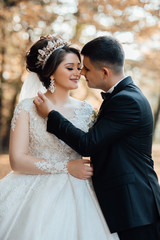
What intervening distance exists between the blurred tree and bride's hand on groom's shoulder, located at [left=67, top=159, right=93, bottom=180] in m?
4.14

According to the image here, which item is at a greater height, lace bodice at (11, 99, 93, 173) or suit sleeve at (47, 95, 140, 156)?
suit sleeve at (47, 95, 140, 156)

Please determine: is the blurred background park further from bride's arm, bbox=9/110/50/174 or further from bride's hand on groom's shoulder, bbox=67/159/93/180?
bride's hand on groom's shoulder, bbox=67/159/93/180

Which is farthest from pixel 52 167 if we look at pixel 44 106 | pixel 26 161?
pixel 44 106

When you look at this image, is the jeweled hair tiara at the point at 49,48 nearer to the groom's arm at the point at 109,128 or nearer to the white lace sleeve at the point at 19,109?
the white lace sleeve at the point at 19,109

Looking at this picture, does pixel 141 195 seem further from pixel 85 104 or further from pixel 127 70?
pixel 127 70

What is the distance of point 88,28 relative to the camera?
24.9 feet

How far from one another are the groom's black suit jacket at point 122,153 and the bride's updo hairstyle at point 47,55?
2.42 ft

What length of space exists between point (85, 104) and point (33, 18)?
4.33m

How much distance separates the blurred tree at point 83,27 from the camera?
605 cm

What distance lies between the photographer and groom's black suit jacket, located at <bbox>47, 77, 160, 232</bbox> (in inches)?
78.7

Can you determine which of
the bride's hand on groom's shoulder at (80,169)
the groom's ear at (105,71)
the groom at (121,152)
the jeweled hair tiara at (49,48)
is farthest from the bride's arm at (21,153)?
the groom's ear at (105,71)

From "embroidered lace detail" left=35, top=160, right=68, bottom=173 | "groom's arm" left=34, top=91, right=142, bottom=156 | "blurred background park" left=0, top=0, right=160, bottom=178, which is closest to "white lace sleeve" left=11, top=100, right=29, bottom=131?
"embroidered lace detail" left=35, top=160, right=68, bottom=173

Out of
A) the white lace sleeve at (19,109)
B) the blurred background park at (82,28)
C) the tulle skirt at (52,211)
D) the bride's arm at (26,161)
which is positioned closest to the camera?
the tulle skirt at (52,211)

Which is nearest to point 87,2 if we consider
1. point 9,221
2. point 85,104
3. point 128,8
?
point 128,8
